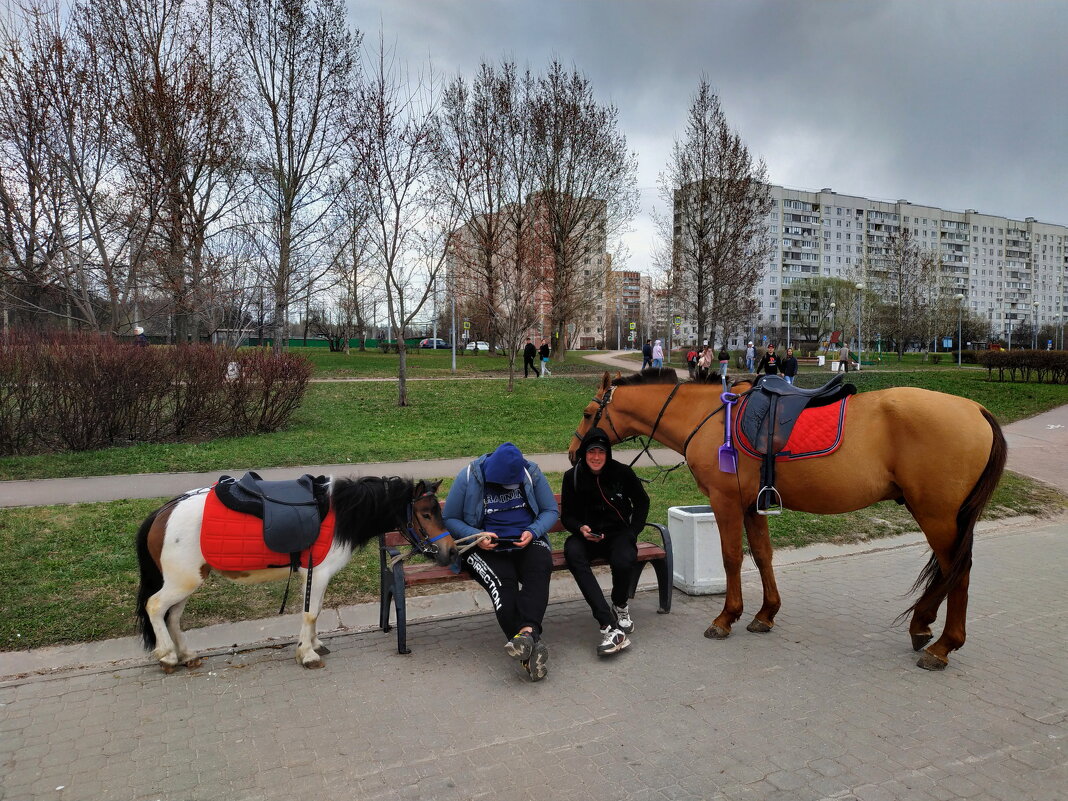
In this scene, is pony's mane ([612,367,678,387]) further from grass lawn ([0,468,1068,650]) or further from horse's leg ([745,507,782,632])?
grass lawn ([0,468,1068,650])

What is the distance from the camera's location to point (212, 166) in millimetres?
15703

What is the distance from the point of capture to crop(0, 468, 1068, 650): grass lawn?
4621 mm

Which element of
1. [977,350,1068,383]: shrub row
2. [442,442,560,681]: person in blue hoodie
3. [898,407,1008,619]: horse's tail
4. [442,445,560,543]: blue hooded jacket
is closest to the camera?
[898,407,1008,619]: horse's tail

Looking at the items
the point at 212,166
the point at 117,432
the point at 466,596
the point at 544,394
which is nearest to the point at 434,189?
the point at 212,166

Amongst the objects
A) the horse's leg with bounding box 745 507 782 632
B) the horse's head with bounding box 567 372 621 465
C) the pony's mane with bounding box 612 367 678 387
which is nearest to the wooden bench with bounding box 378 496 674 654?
the horse's leg with bounding box 745 507 782 632

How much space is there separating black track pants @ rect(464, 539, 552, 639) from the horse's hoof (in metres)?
1.26

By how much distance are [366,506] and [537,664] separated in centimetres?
144

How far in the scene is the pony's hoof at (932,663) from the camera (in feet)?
13.9

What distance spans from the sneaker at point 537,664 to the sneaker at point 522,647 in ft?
0.08

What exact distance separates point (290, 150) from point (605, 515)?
63.0 ft

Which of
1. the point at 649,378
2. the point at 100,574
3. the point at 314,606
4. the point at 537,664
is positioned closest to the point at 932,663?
the point at 537,664

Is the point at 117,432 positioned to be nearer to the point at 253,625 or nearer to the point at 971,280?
the point at 253,625

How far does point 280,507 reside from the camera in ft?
13.1

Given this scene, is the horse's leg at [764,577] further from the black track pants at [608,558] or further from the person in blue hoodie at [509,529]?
the person in blue hoodie at [509,529]
